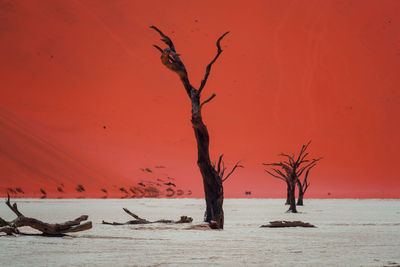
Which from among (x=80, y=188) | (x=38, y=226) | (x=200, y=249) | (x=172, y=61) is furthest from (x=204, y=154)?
(x=80, y=188)

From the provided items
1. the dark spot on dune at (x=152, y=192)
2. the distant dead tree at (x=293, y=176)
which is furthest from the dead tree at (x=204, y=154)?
the dark spot on dune at (x=152, y=192)

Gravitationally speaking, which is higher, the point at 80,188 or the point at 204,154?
the point at 80,188

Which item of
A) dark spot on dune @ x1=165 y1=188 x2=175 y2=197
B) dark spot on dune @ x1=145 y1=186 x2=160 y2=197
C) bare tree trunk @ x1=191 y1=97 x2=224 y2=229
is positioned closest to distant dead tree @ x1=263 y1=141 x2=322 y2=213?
bare tree trunk @ x1=191 y1=97 x2=224 y2=229

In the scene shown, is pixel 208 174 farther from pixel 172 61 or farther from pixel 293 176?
pixel 293 176

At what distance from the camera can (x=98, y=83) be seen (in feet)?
180

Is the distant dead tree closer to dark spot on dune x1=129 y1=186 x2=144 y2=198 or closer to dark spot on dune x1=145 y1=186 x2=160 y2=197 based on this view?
dark spot on dune x1=129 y1=186 x2=144 y2=198

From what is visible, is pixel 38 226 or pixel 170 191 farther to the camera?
pixel 170 191

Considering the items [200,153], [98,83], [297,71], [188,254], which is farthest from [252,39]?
[188,254]

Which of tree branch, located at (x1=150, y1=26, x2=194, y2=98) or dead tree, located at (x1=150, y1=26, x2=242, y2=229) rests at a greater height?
tree branch, located at (x1=150, y1=26, x2=194, y2=98)

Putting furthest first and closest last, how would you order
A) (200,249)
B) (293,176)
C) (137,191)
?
(137,191), (293,176), (200,249)

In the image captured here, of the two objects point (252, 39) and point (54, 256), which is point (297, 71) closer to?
point (252, 39)

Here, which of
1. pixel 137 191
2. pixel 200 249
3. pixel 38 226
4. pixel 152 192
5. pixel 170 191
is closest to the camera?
pixel 200 249

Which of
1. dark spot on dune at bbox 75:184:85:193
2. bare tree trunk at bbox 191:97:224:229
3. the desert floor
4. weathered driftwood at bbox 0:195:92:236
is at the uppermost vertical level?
dark spot on dune at bbox 75:184:85:193

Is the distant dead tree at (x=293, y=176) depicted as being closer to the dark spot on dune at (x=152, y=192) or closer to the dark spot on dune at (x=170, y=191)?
the dark spot on dune at (x=152, y=192)
